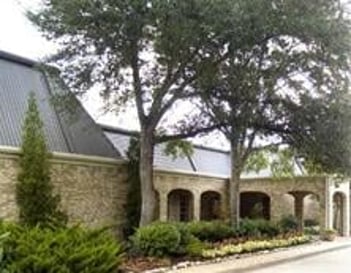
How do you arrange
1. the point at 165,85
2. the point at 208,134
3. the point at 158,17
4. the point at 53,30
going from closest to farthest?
the point at 158,17
the point at 53,30
the point at 165,85
the point at 208,134

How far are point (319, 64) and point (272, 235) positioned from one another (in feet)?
29.8

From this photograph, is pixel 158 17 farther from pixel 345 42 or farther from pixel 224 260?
pixel 224 260

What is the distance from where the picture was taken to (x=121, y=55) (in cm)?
2089

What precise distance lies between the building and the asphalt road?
669cm

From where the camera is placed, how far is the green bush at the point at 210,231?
23.3 meters

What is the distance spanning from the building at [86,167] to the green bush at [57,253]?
835cm

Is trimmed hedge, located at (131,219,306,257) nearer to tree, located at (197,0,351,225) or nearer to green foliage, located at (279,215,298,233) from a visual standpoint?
tree, located at (197,0,351,225)

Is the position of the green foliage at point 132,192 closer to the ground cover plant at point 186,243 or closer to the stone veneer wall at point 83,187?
the stone veneer wall at point 83,187

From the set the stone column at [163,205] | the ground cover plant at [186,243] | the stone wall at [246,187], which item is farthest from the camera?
the stone wall at [246,187]

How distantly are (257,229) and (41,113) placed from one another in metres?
9.88

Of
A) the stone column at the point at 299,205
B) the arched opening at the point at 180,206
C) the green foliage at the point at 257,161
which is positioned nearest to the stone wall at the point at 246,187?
the arched opening at the point at 180,206

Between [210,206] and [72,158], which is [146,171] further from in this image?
[210,206]

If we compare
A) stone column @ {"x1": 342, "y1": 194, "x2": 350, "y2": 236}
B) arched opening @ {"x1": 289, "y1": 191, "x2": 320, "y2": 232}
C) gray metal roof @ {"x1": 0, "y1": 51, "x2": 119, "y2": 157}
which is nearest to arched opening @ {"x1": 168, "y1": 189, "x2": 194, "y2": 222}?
arched opening @ {"x1": 289, "y1": 191, "x2": 320, "y2": 232}

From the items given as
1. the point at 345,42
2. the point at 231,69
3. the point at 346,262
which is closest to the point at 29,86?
the point at 231,69
